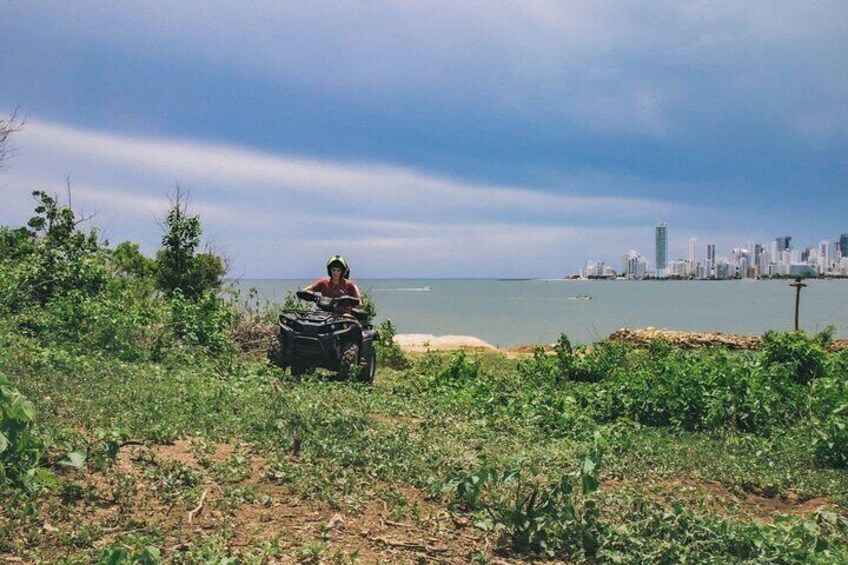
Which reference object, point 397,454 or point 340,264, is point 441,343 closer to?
point 340,264

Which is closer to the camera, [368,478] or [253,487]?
[253,487]

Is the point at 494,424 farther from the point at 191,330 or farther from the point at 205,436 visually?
the point at 191,330

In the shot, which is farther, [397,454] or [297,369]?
[297,369]

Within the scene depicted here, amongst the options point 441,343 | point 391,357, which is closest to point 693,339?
point 441,343

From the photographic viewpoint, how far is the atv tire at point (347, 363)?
11.3 metres

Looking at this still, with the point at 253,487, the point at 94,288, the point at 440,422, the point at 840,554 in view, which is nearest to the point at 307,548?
the point at 253,487

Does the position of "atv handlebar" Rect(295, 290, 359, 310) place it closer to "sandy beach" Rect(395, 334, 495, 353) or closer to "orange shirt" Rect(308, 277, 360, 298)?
"orange shirt" Rect(308, 277, 360, 298)

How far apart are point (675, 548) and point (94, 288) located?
14393 mm

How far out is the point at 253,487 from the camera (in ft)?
17.5

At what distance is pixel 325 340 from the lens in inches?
439

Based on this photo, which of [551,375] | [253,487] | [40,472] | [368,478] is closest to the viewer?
[40,472]

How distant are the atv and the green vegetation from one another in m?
0.40

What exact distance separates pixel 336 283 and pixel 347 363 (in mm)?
1485

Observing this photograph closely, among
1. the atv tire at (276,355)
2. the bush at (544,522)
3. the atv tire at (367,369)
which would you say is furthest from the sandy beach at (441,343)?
the bush at (544,522)
